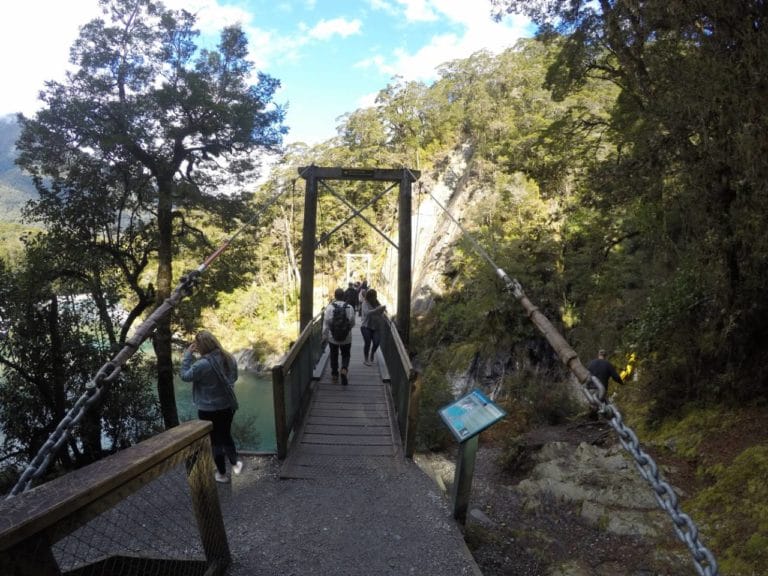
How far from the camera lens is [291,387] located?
171 inches

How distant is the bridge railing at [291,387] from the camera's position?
151 inches

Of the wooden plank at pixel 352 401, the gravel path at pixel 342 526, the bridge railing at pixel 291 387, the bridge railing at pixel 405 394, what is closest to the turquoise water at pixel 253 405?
the wooden plank at pixel 352 401

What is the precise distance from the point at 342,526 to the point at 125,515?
1346mm

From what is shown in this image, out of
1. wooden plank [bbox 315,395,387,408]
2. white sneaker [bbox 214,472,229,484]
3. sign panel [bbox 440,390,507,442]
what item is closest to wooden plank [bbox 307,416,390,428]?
wooden plank [bbox 315,395,387,408]

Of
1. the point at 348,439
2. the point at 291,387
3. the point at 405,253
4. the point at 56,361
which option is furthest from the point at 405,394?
the point at 56,361

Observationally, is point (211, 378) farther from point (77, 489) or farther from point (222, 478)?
point (77, 489)

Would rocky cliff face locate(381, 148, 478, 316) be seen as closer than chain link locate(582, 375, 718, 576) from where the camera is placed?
No

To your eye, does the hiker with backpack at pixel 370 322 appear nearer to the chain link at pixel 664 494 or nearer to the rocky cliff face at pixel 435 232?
the chain link at pixel 664 494

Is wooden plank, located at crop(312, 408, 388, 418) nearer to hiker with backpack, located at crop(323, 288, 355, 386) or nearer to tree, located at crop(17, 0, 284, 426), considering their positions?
hiker with backpack, located at crop(323, 288, 355, 386)

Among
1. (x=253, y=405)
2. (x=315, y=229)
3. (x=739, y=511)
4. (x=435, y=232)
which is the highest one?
(x=435, y=232)

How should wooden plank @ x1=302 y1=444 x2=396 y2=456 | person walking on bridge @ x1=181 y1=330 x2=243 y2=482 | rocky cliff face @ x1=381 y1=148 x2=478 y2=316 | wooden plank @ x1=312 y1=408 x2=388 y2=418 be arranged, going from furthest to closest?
rocky cliff face @ x1=381 y1=148 x2=478 y2=316, wooden plank @ x1=312 y1=408 x2=388 y2=418, wooden plank @ x1=302 y1=444 x2=396 y2=456, person walking on bridge @ x1=181 y1=330 x2=243 y2=482

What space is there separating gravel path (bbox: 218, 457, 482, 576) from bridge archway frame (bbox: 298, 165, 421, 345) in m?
3.60

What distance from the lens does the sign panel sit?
2.89 m

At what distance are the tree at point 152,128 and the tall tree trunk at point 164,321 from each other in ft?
0.07
